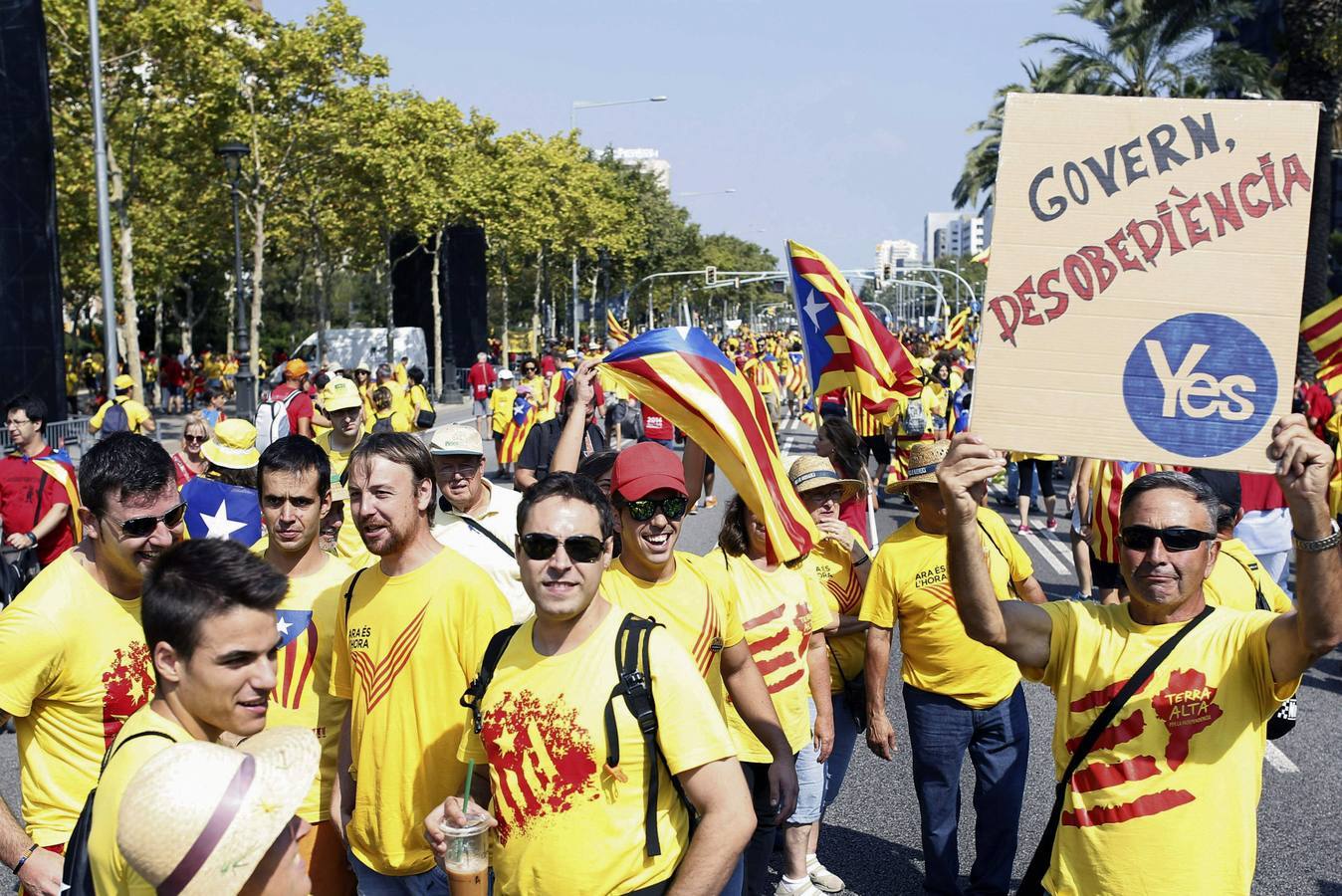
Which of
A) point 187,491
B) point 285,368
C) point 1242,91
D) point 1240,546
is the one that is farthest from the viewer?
point 1242,91

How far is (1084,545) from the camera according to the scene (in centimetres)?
1038

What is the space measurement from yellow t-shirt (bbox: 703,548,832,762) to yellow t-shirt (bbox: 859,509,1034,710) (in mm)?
414

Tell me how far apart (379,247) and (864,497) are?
127ft

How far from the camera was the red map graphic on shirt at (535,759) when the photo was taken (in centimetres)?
312

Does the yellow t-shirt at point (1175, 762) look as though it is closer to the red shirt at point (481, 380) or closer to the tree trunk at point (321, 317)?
the red shirt at point (481, 380)

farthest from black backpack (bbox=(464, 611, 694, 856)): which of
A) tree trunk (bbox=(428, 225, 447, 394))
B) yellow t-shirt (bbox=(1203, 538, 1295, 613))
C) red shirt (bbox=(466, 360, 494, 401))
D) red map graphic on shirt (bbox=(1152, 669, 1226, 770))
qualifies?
tree trunk (bbox=(428, 225, 447, 394))

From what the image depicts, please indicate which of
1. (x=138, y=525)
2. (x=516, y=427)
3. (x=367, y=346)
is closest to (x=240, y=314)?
(x=516, y=427)

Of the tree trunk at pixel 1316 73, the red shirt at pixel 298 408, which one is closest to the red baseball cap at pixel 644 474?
the red shirt at pixel 298 408

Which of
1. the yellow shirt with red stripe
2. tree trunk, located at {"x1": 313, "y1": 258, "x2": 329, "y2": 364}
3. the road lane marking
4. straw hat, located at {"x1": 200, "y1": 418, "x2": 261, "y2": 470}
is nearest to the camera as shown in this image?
straw hat, located at {"x1": 200, "y1": 418, "x2": 261, "y2": 470}

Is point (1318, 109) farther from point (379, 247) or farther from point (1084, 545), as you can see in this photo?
point (379, 247)

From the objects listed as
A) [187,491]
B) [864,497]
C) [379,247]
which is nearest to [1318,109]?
[864,497]

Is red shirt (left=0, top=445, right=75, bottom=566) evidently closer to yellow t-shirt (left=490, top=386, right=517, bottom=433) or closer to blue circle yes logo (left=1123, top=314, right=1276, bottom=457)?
blue circle yes logo (left=1123, top=314, right=1276, bottom=457)

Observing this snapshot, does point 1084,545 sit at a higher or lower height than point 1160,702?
lower

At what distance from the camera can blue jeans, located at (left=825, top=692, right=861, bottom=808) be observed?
5730 mm
